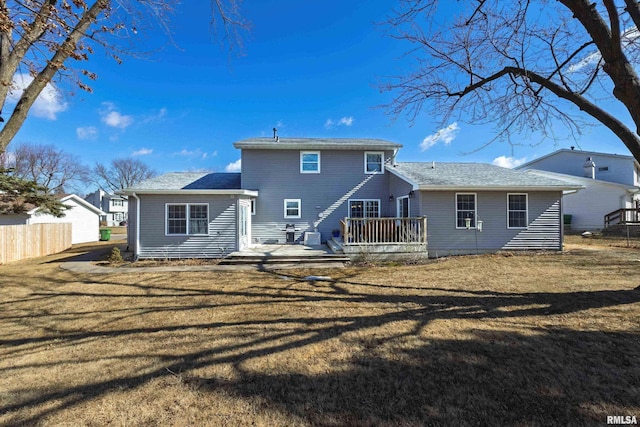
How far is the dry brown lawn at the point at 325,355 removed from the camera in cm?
265

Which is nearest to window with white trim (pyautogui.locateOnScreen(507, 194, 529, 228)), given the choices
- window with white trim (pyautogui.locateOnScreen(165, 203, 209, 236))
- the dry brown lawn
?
the dry brown lawn

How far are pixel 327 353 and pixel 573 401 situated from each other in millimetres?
2479

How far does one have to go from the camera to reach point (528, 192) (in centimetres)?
1240

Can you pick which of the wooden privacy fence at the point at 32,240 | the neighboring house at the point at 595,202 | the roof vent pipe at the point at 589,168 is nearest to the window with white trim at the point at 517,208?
the neighboring house at the point at 595,202

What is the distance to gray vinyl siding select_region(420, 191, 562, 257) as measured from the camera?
1219cm

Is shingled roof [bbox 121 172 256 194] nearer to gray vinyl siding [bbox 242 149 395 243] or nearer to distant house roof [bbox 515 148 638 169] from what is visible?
gray vinyl siding [bbox 242 149 395 243]

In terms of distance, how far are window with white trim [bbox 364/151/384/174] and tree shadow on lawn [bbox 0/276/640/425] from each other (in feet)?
36.4

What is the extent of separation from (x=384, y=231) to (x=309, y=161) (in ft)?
18.4

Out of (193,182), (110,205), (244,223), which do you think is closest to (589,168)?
(244,223)

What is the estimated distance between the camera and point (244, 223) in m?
A: 13.3

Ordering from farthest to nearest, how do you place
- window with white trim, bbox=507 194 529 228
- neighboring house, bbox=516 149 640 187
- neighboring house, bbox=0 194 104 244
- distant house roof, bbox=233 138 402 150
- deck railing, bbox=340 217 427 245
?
neighboring house, bbox=516 149 640 187
neighboring house, bbox=0 194 104 244
distant house roof, bbox=233 138 402 150
window with white trim, bbox=507 194 529 228
deck railing, bbox=340 217 427 245

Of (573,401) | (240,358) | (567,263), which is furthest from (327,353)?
(567,263)

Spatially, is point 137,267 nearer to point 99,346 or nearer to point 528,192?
point 99,346

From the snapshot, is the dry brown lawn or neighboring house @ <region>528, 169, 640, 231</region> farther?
neighboring house @ <region>528, 169, 640, 231</region>
